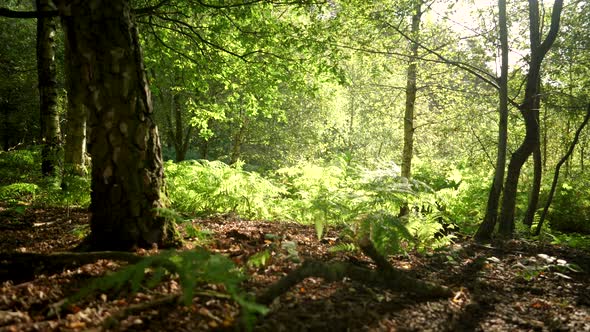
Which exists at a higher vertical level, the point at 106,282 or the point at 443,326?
the point at 106,282

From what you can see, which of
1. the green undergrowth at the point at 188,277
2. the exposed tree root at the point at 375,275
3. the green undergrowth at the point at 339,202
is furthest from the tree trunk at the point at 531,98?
the green undergrowth at the point at 188,277

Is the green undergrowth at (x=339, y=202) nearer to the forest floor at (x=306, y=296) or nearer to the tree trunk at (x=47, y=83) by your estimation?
the forest floor at (x=306, y=296)

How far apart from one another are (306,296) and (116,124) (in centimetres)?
183

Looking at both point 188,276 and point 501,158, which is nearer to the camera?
point 188,276

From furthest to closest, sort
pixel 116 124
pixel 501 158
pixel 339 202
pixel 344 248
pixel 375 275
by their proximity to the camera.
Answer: pixel 501 158, pixel 339 202, pixel 344 248, pixel 375 275, pixel 116 124

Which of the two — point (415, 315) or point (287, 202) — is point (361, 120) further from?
point (415, 315)

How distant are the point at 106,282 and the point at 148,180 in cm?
112

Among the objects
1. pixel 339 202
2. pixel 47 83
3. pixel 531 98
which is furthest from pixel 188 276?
pixel 47 83

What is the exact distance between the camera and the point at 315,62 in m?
6.18

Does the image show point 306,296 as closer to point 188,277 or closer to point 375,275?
point 375,275

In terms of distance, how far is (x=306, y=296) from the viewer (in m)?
2.47

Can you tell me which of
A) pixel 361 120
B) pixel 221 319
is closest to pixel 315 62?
pixel 221 319

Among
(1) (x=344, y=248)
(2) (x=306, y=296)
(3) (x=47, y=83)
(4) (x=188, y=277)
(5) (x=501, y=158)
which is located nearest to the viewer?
(4) (x=188, y=277)

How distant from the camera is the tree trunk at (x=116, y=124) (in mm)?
2602
